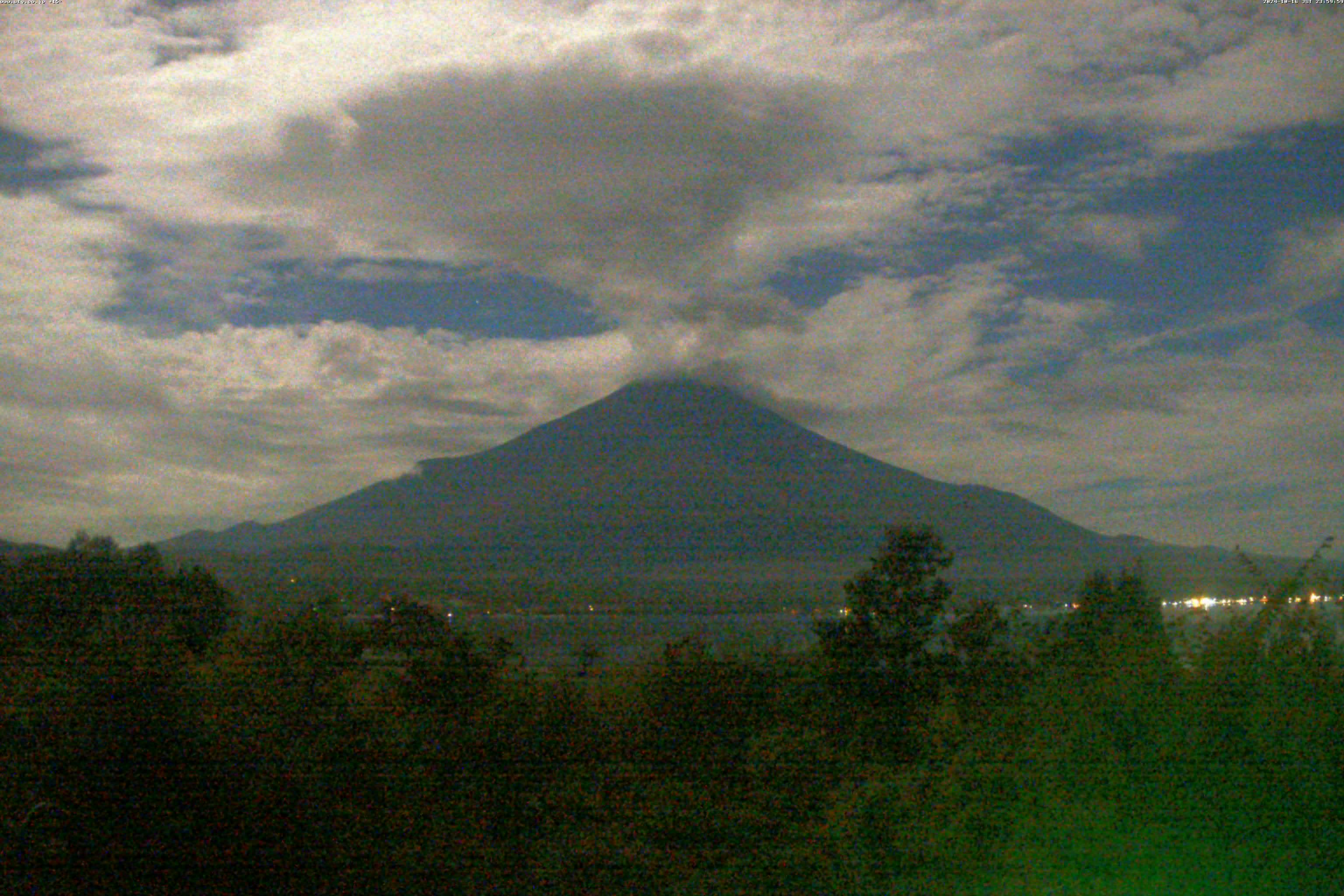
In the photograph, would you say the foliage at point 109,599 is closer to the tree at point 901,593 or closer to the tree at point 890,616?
the tree at point 890,616

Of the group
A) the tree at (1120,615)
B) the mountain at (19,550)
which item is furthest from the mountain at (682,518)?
the mountain at (19,550)

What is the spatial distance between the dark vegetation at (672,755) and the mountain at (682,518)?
1763mm

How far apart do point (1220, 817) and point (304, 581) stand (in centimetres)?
1179

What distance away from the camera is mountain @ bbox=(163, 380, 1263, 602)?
2042cm

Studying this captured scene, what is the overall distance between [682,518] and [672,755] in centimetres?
2755

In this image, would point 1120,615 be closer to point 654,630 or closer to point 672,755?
point 672,755

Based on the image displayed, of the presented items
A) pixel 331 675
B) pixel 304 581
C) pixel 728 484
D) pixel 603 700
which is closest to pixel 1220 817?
pixel 603 700

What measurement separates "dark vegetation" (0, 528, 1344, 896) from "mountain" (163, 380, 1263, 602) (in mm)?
1763

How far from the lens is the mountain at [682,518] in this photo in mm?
20422

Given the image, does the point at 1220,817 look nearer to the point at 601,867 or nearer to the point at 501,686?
the point at 601,867

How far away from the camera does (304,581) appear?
13672 mm

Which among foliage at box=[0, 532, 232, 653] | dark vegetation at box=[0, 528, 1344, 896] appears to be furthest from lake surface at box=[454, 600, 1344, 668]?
foliage at box=[0, 532, 232, 653]

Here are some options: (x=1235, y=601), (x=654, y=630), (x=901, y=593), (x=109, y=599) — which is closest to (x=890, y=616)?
(x=901, y=593)

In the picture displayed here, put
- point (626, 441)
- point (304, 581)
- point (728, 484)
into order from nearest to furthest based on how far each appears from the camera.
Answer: point (304, 581), point (728, 484), point (626, 441)
